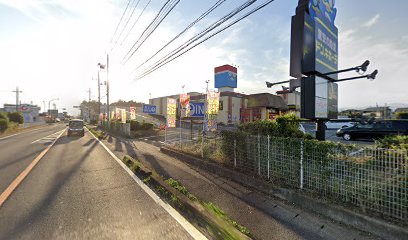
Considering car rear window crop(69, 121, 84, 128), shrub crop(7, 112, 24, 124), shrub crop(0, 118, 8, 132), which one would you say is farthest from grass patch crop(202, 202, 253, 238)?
shrub crop(7, 112, 24, 124)

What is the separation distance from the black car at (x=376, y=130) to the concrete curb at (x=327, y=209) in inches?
485

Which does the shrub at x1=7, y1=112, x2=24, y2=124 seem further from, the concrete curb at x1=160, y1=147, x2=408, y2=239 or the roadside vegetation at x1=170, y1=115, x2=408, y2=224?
the roadside vegetation at x1=170, y1=115, x2=408, y2=224

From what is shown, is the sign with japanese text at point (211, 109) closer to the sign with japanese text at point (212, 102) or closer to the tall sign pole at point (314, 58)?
the sign with japanese text at point (212, 102)

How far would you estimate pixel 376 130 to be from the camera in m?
15.1

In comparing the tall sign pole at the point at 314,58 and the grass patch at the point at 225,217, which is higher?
the tall sign pole at the point at 314,58

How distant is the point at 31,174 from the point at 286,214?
24.2 feet

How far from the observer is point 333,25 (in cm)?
761

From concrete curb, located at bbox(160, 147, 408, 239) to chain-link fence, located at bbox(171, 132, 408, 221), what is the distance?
26cm

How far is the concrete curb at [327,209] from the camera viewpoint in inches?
137

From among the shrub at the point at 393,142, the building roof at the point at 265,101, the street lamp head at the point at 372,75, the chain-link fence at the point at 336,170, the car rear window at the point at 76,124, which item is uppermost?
the building roof at the point at 265,101

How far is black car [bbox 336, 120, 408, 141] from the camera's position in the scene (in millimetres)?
14309

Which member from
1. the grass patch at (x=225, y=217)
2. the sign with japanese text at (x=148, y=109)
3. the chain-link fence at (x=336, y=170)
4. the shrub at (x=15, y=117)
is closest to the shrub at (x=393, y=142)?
the chain-link fence at (x=336, y=170)

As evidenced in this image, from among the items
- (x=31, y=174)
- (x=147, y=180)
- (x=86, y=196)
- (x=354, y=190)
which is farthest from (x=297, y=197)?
(x=31, y=174)

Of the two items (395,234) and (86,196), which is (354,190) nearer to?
(395,234)
